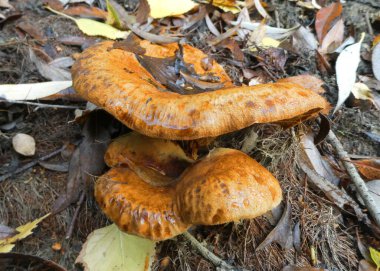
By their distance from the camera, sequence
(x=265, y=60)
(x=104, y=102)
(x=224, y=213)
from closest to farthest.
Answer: (x=224, y=213)
(x=104, y=102)
(x=265, y=60)

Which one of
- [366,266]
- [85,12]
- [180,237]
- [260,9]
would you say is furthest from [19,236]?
[260,9]

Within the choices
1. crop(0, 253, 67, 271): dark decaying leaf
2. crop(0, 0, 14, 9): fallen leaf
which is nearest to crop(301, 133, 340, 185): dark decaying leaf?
crop(0, 253, 67, 271): dark decaying leaf

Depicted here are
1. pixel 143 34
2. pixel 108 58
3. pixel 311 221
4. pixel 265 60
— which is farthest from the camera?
pixel 265 60

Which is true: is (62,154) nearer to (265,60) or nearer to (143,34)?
(143,34)

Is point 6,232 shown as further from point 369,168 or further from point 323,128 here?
point 369,168

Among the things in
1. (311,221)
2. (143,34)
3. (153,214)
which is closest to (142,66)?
(143,34)

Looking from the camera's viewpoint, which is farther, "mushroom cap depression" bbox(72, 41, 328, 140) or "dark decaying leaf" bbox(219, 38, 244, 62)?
"dark decaying leaf" bbox(219, 38, 244, 62)

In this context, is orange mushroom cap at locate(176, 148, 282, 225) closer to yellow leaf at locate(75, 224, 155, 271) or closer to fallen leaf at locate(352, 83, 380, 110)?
yellow leaf at locate(75, 224, 155, 271)
